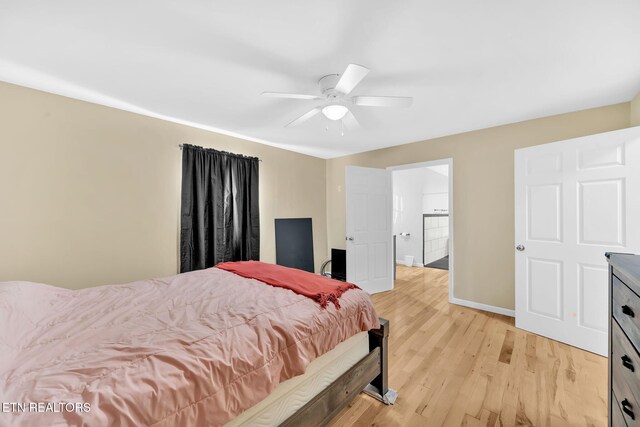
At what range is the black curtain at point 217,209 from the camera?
3.11 metres

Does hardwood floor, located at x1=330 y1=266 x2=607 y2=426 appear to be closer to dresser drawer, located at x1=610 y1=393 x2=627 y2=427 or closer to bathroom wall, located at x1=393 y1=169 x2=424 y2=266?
dresser drawer, located at x1=610 y1=393 x2=627 y2=427

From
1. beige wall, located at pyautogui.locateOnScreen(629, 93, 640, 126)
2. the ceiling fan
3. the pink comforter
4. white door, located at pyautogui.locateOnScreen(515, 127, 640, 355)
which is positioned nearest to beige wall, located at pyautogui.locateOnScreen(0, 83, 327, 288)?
the pink comforter

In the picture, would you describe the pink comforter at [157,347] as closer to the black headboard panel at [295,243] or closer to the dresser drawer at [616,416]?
the dresser drawer at [616,416]

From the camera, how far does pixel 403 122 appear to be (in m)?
3.13

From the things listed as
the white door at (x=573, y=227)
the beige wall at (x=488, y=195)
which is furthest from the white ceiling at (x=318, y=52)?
the white door at (x=573, y=227)

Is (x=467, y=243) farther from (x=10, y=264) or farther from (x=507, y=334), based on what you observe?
(x=10, y=264)

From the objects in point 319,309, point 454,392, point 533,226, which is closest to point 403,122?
point 533,226

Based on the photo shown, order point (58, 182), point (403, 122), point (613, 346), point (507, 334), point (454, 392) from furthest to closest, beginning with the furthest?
1. point (403, 122)
2. point (507, 334)
3. point (58, 182)
4. point (454, 392)
5. point (613, 346)

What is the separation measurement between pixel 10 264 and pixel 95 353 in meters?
1.96

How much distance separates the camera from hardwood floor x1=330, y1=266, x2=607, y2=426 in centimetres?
164

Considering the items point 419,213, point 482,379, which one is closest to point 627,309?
point 482,379

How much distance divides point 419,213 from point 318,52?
510 centimetres

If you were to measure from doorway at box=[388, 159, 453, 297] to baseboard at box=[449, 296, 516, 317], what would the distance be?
2.30m

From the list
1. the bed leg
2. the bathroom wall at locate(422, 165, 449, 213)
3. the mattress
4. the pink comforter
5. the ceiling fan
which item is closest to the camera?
the pink comforter
